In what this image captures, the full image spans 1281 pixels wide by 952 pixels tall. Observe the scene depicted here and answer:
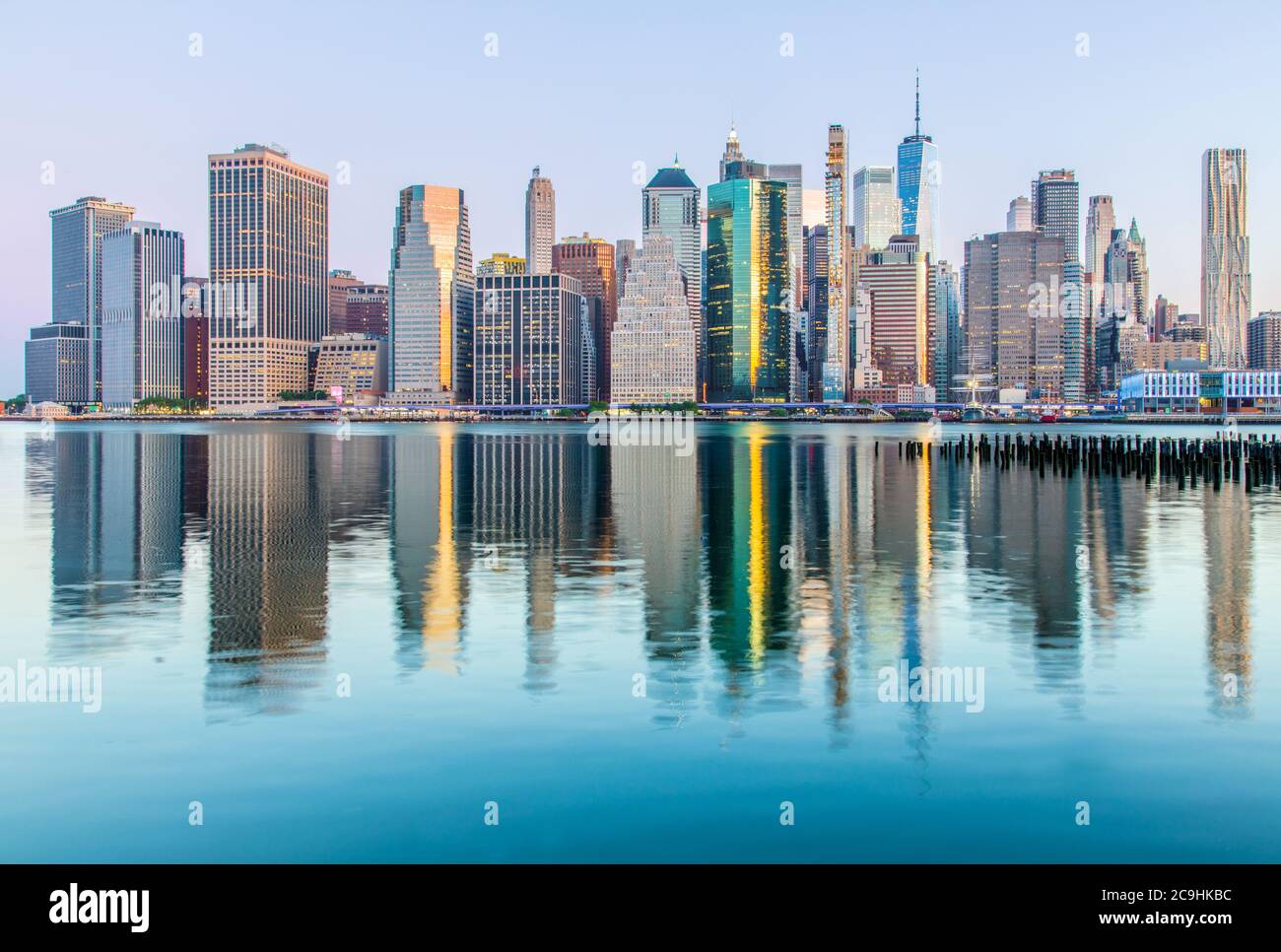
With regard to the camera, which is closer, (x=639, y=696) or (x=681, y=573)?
(x=639, y=696)

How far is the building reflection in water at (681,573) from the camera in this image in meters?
18.6

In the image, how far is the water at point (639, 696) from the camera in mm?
11922

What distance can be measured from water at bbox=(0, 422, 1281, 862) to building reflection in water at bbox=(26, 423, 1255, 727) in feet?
0.48

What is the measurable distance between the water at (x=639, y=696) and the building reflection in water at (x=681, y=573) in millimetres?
148

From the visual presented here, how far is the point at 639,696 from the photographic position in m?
16.7

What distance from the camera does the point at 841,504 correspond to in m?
50.2

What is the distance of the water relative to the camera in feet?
39.1

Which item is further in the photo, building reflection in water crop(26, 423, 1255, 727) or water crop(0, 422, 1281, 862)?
building reflection in water crop(26, 423, 1255, 727)

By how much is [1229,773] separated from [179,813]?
38.6ft

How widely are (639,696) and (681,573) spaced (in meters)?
12.4

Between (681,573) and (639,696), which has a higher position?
(681,573)

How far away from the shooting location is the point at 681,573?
95.4 feet

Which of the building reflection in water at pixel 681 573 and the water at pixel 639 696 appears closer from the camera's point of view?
the water at pixel 639 696
